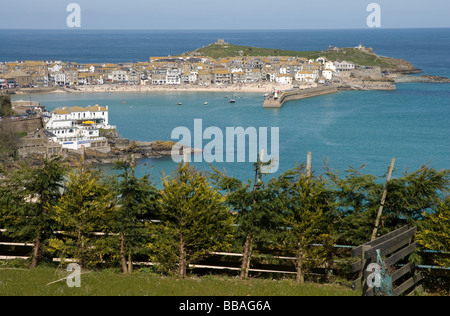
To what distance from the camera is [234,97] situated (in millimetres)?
45281

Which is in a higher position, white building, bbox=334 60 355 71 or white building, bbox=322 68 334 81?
white building, bbox=334 60 355 71

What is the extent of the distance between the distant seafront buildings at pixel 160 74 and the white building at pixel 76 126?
2709 centimetres

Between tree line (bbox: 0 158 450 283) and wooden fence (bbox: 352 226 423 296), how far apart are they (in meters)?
0.61

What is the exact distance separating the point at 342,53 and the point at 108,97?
38.0m

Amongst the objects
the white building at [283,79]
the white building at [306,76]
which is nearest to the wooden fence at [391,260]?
the white building at [283,79]

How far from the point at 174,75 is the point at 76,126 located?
30.8 metres

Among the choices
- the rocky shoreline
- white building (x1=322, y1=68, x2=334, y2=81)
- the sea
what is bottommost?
the sea

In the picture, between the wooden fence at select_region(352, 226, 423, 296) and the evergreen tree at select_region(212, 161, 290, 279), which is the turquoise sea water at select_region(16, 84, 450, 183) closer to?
the evergreen tree at select_region(212, 161, 290, 279)

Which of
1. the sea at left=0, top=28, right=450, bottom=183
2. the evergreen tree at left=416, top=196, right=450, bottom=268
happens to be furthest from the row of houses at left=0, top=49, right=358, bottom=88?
the evergreen tree at left=416, top=196, right=450, bottom=268

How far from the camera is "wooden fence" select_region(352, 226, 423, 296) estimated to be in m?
3.36
